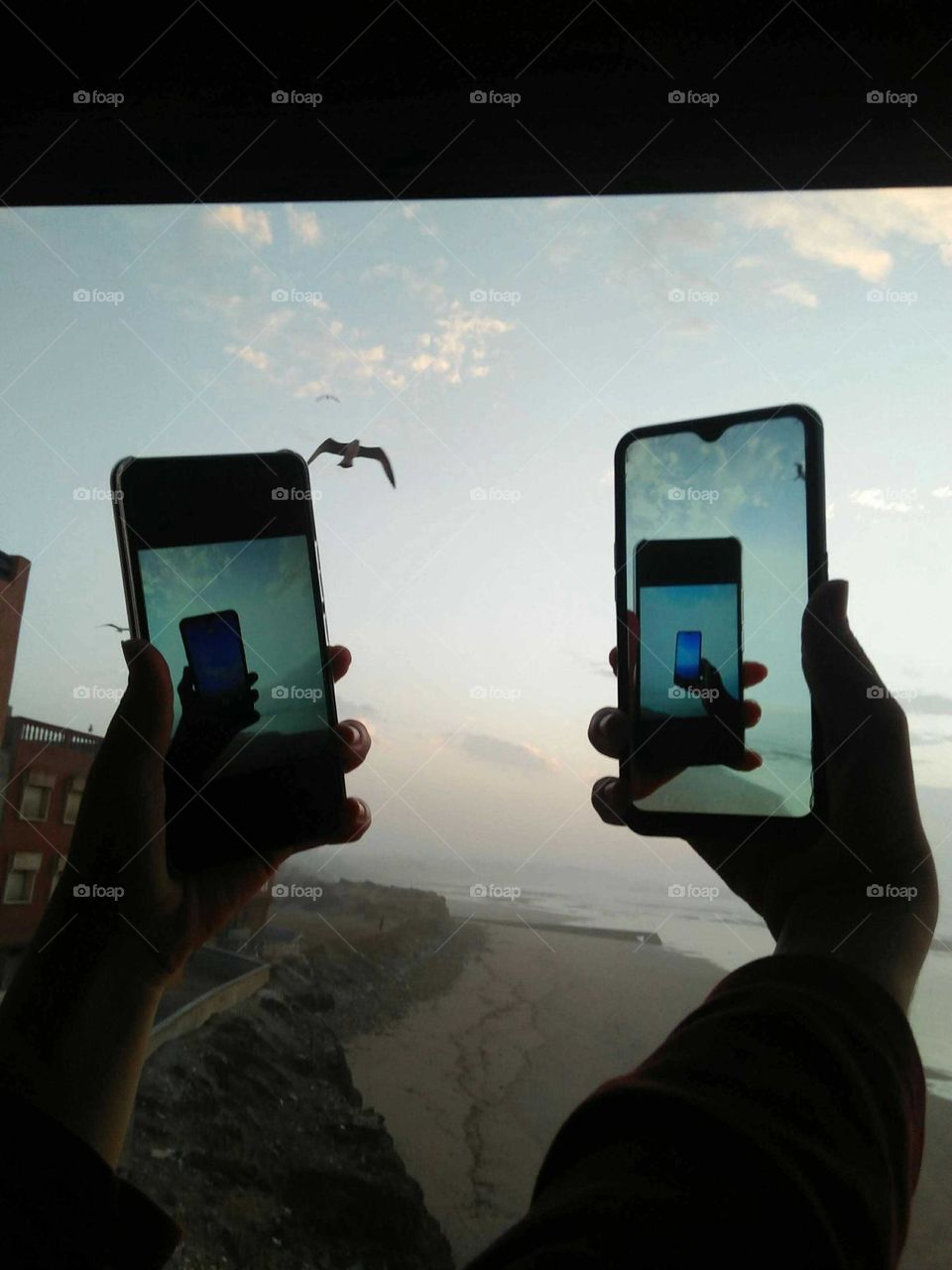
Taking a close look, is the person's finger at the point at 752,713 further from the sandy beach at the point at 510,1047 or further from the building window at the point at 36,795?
the building window at the point at 36,795

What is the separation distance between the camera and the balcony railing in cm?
115

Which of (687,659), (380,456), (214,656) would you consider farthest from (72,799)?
(687,659)

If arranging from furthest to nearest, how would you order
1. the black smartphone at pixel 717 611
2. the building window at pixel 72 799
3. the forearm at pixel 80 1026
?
the building window at pixel 72 799 < the black smartphone at pixel 717 611 < the forearm at pixel 80 1026

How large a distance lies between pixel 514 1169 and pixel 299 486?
37.0 inches

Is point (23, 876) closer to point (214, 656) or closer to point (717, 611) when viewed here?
point (214, 656)

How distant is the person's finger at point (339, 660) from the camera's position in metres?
0.88

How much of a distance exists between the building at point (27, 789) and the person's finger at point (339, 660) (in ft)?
1.45

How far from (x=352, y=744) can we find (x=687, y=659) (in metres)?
0.35

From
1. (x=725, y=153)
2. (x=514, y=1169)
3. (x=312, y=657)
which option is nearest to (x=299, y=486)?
(x=312, y=657)

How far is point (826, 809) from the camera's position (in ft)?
2.39

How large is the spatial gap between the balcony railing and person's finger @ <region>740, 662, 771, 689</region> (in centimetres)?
88

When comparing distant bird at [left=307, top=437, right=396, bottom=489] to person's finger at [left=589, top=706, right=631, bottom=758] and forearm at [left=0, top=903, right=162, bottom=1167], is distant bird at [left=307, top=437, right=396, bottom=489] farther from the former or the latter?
forearm at [left=0, top=903, right=162, bottom=1167]

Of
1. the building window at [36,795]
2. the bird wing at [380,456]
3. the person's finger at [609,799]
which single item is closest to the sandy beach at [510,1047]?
the person's finger at [609,799]

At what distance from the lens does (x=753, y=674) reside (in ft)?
2.67
